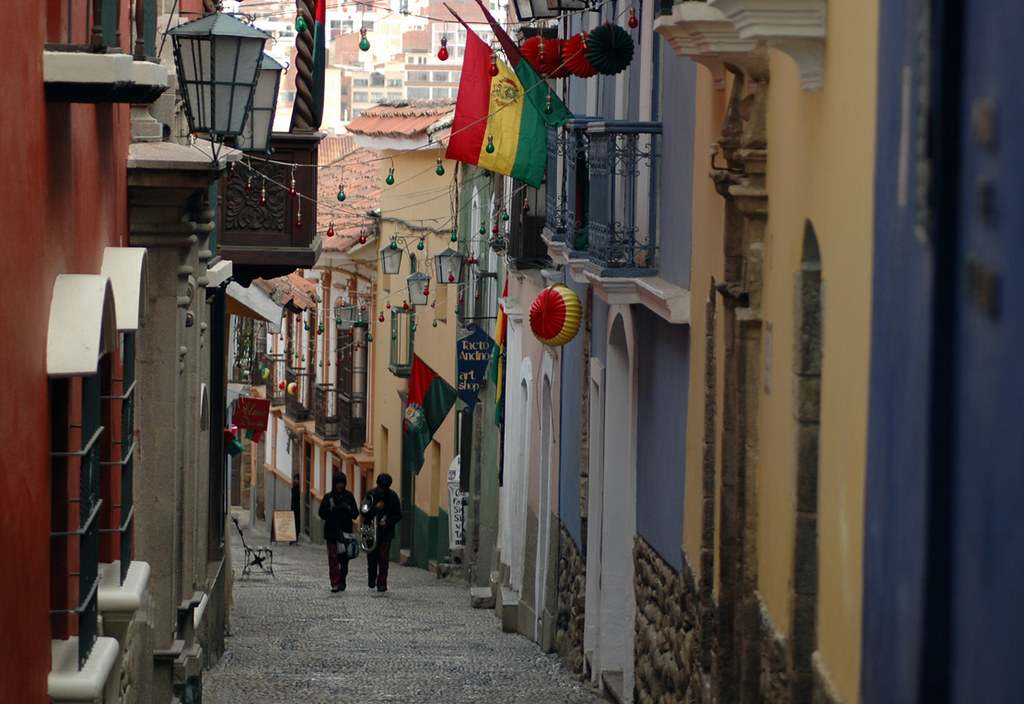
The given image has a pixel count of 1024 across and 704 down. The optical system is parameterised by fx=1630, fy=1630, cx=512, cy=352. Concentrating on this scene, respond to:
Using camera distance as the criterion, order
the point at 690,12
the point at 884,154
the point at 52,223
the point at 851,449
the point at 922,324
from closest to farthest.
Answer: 1. the point at 922,324
2. the point at 884,154
3. the point at 851,449
4. the point at 52,223
5. the point at 690,12

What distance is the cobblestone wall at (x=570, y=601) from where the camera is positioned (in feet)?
48.9

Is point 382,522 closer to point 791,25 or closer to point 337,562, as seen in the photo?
point 337,562

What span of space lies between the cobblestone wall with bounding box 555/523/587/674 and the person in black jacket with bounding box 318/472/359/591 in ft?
17.5

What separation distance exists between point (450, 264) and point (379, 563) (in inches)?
224

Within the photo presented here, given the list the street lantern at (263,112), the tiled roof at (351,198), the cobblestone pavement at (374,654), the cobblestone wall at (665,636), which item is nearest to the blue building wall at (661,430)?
the cobblestone wall at (665,636)

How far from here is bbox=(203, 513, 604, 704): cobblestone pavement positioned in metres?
13.5

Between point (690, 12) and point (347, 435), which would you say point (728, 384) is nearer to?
point (690, 12)

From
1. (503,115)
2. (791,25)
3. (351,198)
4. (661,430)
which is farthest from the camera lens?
(351,198)

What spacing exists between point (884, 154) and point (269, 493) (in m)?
44.4

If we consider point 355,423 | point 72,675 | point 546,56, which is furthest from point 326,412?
point 72,675

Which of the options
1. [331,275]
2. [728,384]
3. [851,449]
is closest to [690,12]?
[728,384]

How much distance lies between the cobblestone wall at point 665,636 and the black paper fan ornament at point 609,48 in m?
3.63

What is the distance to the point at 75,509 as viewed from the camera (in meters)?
7.36

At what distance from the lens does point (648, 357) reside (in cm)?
1268
